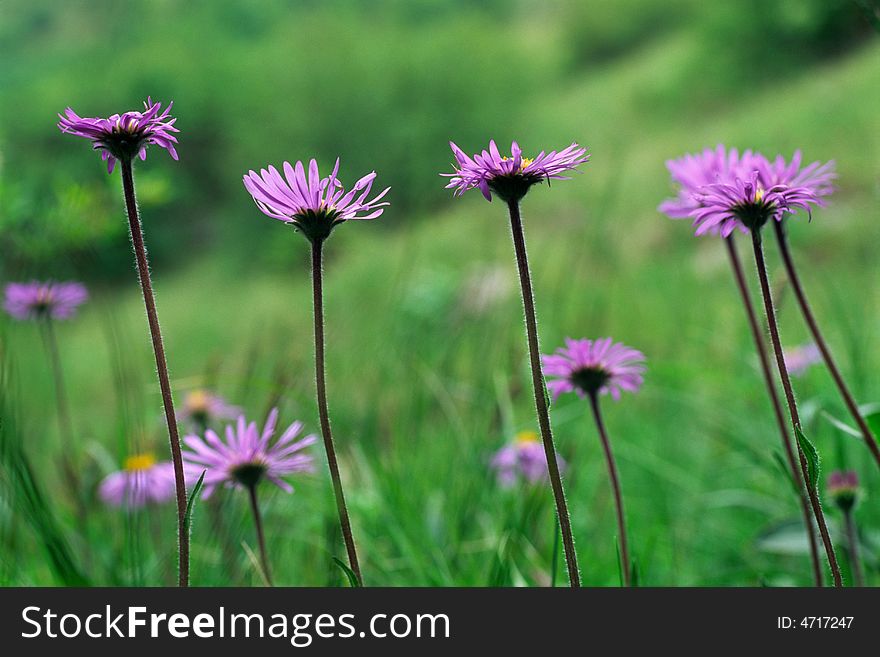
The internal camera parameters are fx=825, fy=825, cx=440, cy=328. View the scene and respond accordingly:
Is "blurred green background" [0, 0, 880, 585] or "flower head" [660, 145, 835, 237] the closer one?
"flower head" [660, 145, 835, 237]

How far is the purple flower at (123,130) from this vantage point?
361mm

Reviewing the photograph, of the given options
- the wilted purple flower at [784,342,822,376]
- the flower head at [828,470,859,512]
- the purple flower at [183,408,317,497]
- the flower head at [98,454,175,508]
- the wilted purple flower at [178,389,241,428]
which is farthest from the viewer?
the wilted purple flower at [784,342,822,376]

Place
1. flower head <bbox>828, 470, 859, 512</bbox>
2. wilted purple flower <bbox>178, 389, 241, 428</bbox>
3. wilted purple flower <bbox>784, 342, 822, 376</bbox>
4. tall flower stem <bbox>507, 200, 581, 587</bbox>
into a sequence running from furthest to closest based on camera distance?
wilted purple flower <bbox>784, 342, 822, 376</bbox> < wilted purple flower <bbox>178, 389, 241, 428</bbox> < flower head <bbox>828, 470, 859, 512</bbox> < tall flower stem <bbox>507, 200, 581, 587</bbox>

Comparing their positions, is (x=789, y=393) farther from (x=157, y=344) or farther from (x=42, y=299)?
(x=42, y=299)

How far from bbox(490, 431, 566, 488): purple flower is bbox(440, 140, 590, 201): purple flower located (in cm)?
47

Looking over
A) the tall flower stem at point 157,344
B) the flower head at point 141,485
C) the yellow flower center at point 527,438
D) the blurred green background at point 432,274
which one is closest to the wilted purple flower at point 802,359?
the blurred green background at point 432,274

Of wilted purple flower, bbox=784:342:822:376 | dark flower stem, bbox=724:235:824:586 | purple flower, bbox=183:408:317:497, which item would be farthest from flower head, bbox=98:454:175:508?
wilted purple flower, bbox=784:342:822:376

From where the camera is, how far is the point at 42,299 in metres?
0.82

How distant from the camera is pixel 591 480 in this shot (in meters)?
1.23

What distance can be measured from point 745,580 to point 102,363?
870 centimetres

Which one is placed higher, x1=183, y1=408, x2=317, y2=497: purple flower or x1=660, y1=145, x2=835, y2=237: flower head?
x1=660, y1=145, x2=835, y2=237: flower head

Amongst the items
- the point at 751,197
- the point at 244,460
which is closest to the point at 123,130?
the point at 244,460

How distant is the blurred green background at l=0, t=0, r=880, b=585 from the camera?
838 mm

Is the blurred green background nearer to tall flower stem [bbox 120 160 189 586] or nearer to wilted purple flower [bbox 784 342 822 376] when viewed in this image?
wilted purple flower [bbox 784 342 822 376]
